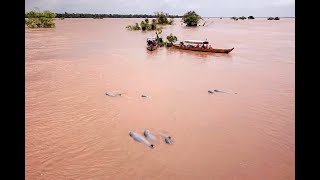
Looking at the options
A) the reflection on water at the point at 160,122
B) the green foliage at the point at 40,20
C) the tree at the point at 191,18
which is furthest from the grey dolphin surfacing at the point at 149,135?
the tree at the point at 191,18

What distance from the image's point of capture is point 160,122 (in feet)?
31.1

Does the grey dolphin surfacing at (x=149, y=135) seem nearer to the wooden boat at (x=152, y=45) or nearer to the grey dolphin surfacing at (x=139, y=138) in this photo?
the grey dolphin surfacing at (x=139, y=138)

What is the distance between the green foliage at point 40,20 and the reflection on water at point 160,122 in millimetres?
38803

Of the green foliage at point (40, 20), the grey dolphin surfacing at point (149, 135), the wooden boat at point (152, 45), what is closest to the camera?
the grey dolphin surfacing at point (149, 135)

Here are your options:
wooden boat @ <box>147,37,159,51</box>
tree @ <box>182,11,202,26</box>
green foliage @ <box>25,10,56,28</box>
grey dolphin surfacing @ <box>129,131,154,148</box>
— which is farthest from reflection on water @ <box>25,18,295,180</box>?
tree @ <box>182,11,202,26</box>

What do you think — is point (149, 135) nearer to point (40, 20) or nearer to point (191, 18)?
point (40, 20)

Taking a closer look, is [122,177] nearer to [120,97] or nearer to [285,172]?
[285,172]

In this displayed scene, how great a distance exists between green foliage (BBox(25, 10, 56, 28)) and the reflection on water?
38.8 meters

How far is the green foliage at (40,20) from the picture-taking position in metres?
52.5

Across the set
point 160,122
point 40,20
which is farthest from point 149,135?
point 40,20

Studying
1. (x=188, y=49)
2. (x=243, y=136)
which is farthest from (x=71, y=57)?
(x=243, y=136)

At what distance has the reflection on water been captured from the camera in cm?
679

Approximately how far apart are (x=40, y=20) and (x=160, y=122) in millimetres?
50658

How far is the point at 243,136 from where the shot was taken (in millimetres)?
8594
